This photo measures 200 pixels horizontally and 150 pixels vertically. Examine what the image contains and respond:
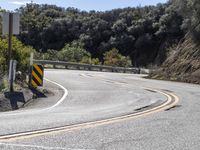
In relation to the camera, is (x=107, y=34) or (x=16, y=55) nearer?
(x=16, y=55)

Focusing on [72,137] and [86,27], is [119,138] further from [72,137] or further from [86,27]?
[86,27]

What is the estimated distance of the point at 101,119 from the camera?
11.9 meters

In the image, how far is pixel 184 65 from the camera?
111 ft

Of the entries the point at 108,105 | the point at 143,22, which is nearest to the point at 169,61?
the point at 108,105

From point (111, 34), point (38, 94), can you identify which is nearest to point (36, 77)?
point (38, 94)

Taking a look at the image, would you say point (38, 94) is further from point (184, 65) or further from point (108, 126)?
point (184, 65)

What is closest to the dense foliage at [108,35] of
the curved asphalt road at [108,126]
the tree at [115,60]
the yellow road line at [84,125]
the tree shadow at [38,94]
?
the tree at [115,60]

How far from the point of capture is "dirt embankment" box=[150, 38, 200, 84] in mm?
31975

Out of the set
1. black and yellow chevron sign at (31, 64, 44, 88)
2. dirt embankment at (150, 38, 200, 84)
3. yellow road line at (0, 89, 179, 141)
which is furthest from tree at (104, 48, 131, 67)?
yellow road line at (0, 89, 179, 141)

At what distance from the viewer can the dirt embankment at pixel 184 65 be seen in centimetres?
3198

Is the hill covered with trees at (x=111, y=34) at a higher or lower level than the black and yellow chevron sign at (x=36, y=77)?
higher

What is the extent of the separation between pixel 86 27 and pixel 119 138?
82492 mm

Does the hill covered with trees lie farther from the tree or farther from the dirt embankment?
the dirt embankment

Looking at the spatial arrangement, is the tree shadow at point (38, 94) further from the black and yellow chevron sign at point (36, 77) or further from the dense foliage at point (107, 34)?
the dense foliage at point (107, 34)
